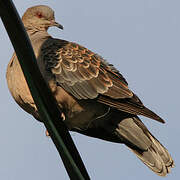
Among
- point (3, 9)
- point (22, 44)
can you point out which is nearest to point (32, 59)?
point (22, 44)

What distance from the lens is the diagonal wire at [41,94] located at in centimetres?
249

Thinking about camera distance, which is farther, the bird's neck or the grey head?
the grey head

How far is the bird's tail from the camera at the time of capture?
5.27 metres

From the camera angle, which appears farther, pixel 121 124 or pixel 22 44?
pixel 121 124

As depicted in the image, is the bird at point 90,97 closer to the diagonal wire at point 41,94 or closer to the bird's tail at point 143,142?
the bird's tail at point 143,142

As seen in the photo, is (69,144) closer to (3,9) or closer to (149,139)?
(3,9)

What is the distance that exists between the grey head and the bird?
18.7 inches

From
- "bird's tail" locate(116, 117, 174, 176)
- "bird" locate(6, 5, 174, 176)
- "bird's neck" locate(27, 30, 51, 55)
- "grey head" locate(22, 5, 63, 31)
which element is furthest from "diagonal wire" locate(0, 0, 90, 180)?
"grey head" locate(22, 5, 63, 31)

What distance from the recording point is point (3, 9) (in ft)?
7.94

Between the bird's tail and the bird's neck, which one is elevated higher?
the bird's neck

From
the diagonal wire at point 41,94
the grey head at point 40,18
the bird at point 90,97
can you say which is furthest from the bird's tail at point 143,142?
the diagonal wire at point 41,94

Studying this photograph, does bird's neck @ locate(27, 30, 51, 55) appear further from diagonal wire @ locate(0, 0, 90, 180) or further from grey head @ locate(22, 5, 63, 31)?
diagonal wire @ locate(0, 0, 90, 180)

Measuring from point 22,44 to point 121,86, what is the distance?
2.78 meters

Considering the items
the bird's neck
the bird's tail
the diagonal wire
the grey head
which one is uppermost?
the diagonal wire
